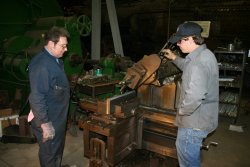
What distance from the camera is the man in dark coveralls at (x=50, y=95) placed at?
5.25ft

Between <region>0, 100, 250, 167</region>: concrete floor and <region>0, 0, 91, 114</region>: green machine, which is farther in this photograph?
<region>0, 0, 91, 114</region>: green machine

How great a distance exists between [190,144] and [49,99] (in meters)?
1.08

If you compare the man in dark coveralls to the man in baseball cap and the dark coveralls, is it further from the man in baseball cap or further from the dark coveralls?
the man in baseball cap

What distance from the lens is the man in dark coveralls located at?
1.60m

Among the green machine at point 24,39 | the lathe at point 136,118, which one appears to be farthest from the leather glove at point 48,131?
the green machine at point 24,39

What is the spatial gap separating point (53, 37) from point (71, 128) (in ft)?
5.44

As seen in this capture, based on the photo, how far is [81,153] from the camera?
256cm

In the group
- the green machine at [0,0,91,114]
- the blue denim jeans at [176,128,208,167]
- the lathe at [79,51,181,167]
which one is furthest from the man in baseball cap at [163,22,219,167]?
the green machine at [0,0,91,114]

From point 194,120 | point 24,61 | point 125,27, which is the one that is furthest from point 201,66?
point 125,27

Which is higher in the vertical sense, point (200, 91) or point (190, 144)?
point (200, 91)

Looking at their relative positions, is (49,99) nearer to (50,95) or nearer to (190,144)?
(50,95)

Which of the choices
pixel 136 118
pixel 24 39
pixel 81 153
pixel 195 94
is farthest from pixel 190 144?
pixel 24 39

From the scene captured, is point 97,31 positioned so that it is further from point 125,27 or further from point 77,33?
point 125,27

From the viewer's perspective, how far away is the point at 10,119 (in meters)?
2.96
